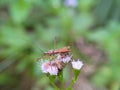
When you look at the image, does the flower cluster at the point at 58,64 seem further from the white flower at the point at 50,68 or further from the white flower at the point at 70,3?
the white flower at the point at 70,3

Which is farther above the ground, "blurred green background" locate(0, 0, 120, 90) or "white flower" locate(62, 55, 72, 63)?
"blurred green background" locate(0, 0, 120, 90)

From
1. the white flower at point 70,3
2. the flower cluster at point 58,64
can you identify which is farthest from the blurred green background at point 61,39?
the flower cluster at point 58,64

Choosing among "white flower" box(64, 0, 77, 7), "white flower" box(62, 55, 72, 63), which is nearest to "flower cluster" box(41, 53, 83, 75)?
"white flower" box(62, 55, 72, 63)

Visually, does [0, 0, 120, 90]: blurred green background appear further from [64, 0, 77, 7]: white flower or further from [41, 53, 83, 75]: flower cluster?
[41, 53, 83, 75]: flower cluster

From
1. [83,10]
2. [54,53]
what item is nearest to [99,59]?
[83,10]

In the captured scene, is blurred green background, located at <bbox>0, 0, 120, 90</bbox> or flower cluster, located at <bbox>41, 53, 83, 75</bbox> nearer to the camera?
flower cluster, located at <bbox>41, 53, 83, 75</bbox>

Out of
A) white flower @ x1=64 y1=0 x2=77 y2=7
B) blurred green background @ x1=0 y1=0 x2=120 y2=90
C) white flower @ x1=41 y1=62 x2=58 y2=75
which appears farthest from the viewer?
white flower @ x1=64 y1=0 x2=77 y2=7

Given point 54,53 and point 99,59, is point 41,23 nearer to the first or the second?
point 99,59
